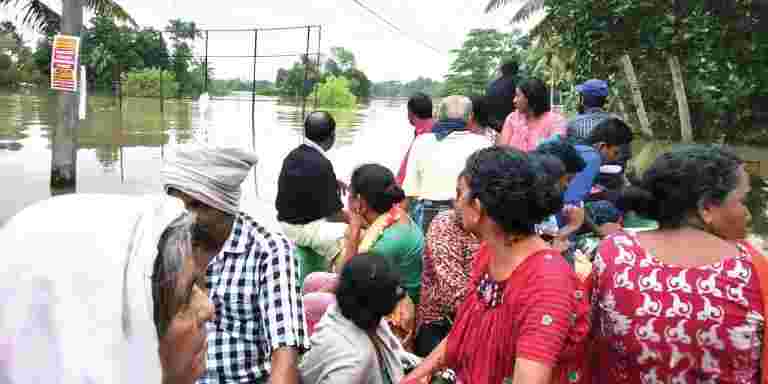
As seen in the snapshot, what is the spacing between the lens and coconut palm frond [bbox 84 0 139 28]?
12664 millimetres

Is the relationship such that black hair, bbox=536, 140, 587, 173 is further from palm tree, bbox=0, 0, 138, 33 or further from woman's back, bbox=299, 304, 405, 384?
palm tree, bbox=0, 0, 138, 33

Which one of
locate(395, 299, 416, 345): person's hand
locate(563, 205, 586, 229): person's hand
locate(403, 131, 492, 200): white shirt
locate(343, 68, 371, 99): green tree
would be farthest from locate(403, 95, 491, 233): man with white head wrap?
locate(343, 68, 371, 99): green tree

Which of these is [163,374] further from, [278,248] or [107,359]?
[278,248]

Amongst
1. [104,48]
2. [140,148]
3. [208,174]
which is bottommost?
[140,148]

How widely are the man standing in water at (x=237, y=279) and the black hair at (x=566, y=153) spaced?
1746 millimetres

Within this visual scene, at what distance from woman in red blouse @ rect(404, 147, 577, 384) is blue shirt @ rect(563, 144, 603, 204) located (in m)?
1.78

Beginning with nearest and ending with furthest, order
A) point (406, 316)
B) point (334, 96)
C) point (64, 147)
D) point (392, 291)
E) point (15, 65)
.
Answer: point (392, 291), point (406, 316), point (64, 147), point (15, 65), point (334, 96)

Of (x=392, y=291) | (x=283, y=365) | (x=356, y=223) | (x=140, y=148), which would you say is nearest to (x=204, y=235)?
(x=283, y=365)

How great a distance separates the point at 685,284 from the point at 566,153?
157 centimetres

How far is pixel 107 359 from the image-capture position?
37.0 inches

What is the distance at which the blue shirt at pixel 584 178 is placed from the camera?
3.64 m

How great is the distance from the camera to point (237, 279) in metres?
2.01

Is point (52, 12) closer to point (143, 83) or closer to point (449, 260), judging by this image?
point (449, 260)

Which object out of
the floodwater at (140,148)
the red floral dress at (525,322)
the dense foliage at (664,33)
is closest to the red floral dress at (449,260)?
the red floral dress at (525,322)
